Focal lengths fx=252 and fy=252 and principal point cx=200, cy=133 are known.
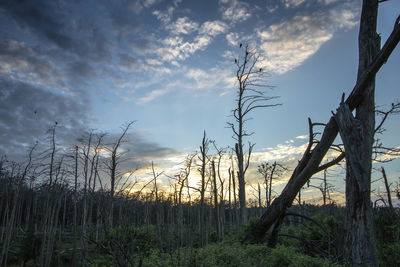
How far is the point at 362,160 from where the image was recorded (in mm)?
4398

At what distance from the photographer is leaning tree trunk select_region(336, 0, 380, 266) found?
4.21m

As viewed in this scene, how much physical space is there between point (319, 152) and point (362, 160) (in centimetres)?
128

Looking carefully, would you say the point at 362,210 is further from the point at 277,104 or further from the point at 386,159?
the point at 277,104

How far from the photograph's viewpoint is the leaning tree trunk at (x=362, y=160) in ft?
13.8

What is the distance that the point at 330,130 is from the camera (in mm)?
5348

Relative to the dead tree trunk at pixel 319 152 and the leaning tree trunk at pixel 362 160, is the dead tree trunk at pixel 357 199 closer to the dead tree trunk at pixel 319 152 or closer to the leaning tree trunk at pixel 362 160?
the leaning tree trunk at pixel 362 160

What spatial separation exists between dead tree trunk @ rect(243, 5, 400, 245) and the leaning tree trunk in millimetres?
165

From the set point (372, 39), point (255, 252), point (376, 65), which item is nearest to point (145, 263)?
point (255, 252)

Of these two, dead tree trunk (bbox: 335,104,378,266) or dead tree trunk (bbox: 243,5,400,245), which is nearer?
dead tree trunk (bbox: 335,104,378,266)

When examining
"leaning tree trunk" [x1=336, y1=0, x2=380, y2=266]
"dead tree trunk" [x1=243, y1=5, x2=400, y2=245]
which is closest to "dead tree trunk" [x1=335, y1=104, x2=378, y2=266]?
"leaning tree trunk" [x1=336, y1=0, x2=380, y2=266]

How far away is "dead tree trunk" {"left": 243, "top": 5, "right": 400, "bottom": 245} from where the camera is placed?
14.1 feet

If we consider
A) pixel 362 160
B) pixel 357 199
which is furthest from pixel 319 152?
pixel 357 199

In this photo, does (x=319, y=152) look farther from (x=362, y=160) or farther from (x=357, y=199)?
(x=357, y=199)

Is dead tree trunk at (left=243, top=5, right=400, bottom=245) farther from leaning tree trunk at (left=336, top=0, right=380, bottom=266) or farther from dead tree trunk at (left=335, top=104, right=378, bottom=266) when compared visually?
dead tree trunk at (left=335, top=104, right=378, bottom=266)
